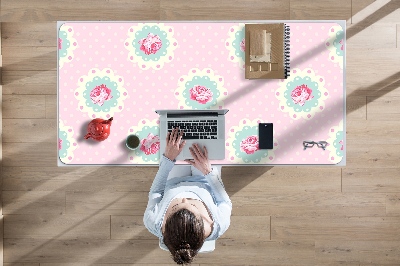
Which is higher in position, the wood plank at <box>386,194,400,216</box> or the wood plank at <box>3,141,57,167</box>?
the wood plank at <box>3,141,57,167</box>

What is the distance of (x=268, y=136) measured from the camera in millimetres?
1950

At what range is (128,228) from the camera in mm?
2414

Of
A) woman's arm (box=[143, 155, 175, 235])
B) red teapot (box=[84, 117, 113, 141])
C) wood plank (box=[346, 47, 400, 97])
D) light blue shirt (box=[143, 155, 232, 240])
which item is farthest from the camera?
wood plank (box=[346, 47, 400, 97])

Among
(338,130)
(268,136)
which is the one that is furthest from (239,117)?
(338,130)

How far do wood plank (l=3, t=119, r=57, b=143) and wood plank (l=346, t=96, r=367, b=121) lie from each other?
174cm

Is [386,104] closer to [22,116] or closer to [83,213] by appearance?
[83,213]

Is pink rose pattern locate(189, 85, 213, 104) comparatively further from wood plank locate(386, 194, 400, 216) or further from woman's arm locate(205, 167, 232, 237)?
wood plank locate(386, 194, 400, 216)

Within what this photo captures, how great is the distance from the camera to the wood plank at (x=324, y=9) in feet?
7.70

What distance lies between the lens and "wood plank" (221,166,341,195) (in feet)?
7.82

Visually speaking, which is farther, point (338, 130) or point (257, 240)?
point (257, 240)

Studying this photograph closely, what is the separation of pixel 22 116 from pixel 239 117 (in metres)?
1.32

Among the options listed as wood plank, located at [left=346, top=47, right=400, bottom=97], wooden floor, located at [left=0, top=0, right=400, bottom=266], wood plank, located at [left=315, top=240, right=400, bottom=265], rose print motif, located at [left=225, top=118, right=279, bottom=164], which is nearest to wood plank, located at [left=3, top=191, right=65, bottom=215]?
wooden floor, located at [left=0, top=0, right=400, bottom=266]

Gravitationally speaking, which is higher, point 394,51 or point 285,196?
point 394,51

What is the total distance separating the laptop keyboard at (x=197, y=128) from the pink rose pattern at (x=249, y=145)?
0.53 feet
